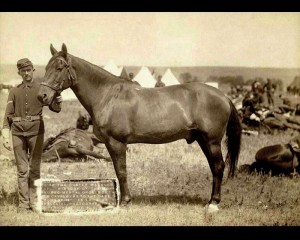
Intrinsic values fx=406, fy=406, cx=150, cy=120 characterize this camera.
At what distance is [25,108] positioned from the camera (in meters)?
5.29

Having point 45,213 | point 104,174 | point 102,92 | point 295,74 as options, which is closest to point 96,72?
point 102,92

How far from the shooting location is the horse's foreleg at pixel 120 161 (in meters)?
5.15

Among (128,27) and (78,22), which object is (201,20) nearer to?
(128,27)

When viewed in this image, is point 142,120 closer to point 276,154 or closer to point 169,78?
point 169,78

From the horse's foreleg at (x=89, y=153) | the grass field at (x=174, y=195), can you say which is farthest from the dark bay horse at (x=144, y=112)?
the horse's foreleg at (x=89, y=153)

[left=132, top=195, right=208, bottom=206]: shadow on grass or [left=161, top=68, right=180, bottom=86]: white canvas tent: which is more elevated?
[left=161, top=68, right=180, bottom=86]: white canvas tent

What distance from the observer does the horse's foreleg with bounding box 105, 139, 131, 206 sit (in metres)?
5.15

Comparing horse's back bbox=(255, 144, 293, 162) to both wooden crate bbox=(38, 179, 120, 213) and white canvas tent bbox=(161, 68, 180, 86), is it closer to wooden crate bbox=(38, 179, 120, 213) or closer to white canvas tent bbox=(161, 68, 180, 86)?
white canvas tent bbox=(161, 68, 180, 86)

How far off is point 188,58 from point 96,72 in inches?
61.4

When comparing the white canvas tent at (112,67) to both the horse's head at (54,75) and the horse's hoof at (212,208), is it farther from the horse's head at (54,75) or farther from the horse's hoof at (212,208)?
the horse's hoof at (212,208)

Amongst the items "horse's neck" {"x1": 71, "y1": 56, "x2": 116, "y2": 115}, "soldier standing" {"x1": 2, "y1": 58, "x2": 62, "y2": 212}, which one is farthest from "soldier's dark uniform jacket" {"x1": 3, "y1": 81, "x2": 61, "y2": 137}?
"horse's neck" {"x1": 71, "y1": 56, "x2": 116, "y2": 115}

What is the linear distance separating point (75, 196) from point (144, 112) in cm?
146

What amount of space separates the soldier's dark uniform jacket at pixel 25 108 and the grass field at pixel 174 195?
0.89m

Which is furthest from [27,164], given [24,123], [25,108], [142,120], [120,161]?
[142,120]
